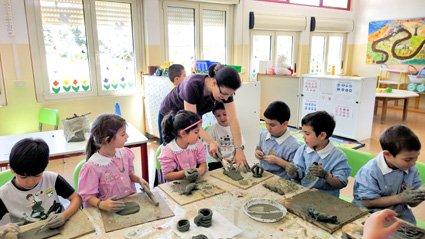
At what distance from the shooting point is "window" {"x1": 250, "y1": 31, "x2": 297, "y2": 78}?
6.38 m

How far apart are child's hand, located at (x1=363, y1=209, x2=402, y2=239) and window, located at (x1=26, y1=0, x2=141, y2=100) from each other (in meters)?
4.24

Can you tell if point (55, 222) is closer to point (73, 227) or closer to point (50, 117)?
point (73, 227)

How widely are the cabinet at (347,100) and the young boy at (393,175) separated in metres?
3.18

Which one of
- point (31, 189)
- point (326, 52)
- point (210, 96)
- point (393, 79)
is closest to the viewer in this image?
point (31, 189)

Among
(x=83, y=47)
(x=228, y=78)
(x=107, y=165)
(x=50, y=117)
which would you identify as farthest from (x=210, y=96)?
(x=83, y=47)

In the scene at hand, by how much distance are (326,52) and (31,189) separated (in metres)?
7.50

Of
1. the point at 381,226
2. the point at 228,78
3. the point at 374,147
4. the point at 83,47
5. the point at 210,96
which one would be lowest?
the point at 374,147

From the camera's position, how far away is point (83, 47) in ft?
14.1

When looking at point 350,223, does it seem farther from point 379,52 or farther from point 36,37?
point 379,52

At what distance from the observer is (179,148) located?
1.77m

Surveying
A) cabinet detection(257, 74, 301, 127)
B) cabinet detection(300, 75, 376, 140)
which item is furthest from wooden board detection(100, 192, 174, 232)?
cabinet detection(257, 74, 301, 127)

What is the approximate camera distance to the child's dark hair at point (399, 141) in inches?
54.7

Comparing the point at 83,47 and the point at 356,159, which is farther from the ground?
the point at 83,47

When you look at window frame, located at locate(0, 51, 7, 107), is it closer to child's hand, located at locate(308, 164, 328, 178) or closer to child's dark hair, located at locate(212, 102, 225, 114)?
child's dark hair, located at locate(212, 102, 225, 114)
